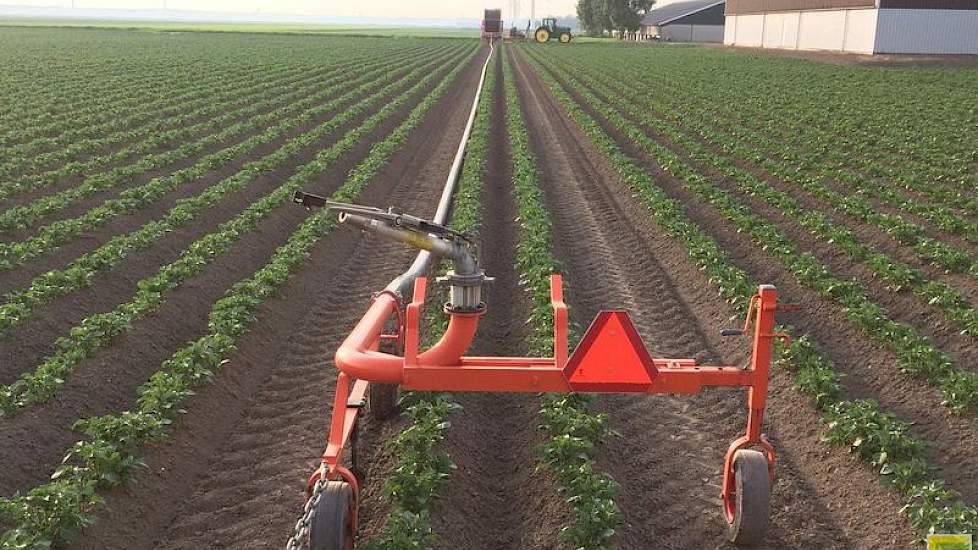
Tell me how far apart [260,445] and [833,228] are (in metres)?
9.57

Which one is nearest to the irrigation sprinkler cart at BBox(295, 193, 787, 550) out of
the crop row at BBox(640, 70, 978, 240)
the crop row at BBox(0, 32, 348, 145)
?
the crop row at BBox(640, 70, 978, 240)

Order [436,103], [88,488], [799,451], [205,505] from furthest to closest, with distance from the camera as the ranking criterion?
[436,103], [799,451], [205,505], [88,488]

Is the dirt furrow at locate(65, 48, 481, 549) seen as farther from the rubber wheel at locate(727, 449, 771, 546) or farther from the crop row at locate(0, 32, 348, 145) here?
the crop row at locate(0, 32, 348, 145)

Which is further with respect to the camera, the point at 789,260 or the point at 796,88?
the point at 796,88

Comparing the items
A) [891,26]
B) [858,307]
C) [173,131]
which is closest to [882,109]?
[858,307]

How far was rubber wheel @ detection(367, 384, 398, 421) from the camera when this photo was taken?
7.18 m

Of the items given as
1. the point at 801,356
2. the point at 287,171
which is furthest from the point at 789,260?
the point at 287,171

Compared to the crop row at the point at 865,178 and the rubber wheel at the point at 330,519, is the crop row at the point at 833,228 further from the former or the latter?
the rubber wheel at the point at 330,519

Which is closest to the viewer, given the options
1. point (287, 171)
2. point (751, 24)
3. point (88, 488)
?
point (88, 488)

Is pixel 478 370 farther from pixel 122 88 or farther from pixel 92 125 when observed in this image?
pixel 122 88

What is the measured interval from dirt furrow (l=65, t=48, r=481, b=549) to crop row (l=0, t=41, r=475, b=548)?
152 millimetres

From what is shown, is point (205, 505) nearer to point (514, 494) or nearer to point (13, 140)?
point (514, 494)

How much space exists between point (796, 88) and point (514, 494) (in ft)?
116

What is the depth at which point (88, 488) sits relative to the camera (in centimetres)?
557
